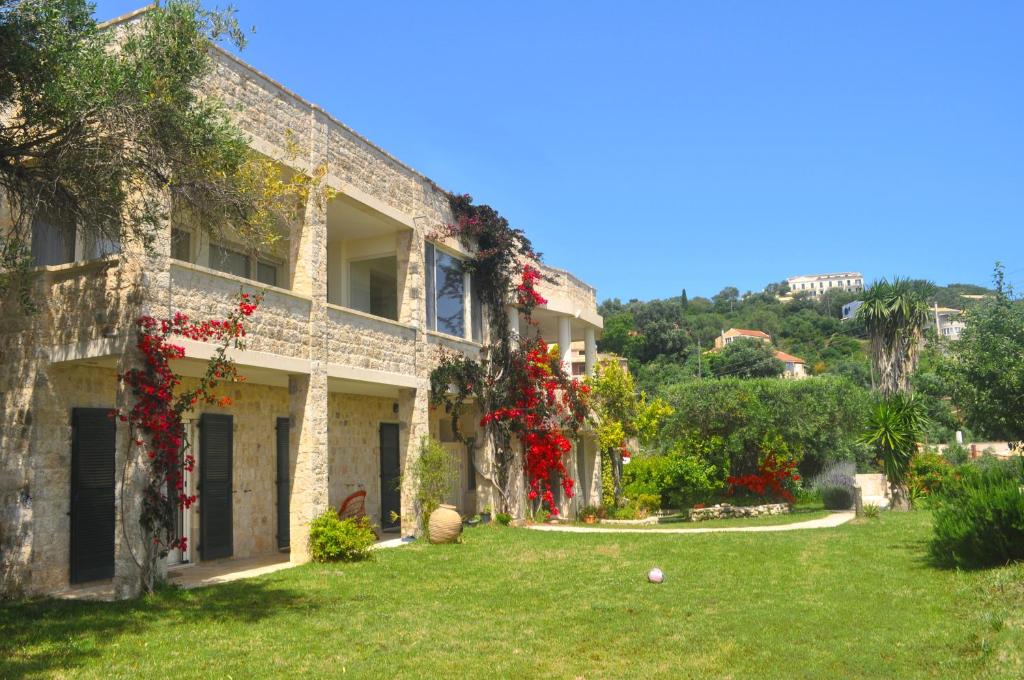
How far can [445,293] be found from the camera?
57.0ft

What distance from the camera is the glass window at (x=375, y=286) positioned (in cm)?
1700

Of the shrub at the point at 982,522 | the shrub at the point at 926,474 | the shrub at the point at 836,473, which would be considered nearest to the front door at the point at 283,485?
the shrub at the point at 982,522

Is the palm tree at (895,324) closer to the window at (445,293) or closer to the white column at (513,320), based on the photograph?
the white column at (513,320)

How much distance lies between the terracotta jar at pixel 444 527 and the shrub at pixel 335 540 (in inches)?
80.5

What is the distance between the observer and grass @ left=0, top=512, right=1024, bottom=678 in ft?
23.2

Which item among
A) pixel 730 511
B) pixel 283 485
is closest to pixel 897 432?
pixel 730 511

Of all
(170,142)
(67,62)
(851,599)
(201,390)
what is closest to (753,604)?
(851,599)

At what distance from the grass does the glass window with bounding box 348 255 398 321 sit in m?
6.27

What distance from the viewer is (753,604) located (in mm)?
9578

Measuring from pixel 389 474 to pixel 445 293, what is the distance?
4.29m

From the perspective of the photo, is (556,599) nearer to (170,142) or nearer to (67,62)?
(170,142)

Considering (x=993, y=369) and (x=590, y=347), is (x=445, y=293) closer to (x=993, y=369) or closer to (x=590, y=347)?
(x=590, y=347)

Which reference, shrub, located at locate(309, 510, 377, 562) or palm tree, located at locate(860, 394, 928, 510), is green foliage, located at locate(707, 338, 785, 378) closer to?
palm tree, located at locate(860, 394, 928, 510)

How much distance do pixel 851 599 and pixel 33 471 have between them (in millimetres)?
10127
